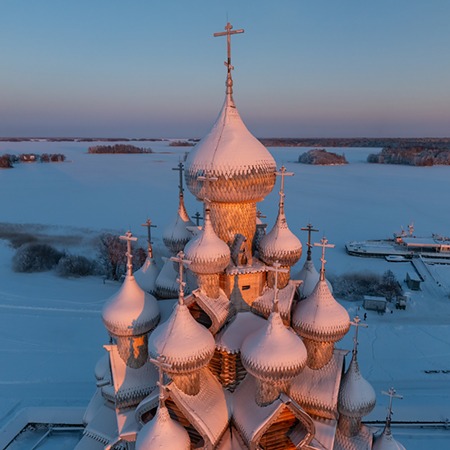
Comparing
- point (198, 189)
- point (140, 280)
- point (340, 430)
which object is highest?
point (198, 189)

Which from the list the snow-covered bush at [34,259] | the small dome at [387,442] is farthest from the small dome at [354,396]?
the snow-covered bush at [34,259]

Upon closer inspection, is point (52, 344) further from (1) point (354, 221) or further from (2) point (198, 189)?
(1) point (354, 221)

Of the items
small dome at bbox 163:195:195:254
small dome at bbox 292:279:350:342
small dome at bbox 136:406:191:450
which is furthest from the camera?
small dome at bbox 163:195:195:254

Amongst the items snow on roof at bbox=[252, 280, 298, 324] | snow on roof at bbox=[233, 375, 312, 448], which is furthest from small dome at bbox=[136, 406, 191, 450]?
snow on roof at bbox=[252, 280, 298, 324]

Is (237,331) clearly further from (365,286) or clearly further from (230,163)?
(365,286)

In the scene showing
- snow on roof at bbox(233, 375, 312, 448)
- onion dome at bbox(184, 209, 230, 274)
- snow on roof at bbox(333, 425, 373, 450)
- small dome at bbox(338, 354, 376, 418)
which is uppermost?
onion dome at bbox(184, 209, 230, 274)

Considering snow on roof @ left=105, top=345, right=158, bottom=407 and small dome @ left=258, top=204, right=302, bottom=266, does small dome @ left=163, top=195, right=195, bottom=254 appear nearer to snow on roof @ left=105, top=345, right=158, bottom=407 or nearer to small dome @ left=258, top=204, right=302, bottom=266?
small dome @ left=258, top=204, right=302, bottom=266

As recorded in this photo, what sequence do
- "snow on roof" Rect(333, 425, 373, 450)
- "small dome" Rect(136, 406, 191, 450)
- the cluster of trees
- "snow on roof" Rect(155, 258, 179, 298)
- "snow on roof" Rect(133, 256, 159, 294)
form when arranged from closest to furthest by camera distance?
"small dome" Rect(136, 406, 191, 450) → "snow on roof" Rect(333, 425, 373, 450) → "snow on roof" Rect(155, 258, 179, 298) → "snow on roof" Rect(133, 256, 159, 294) → the cluster of trees

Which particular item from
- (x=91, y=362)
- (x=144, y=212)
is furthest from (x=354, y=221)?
(x=91, y=362)
